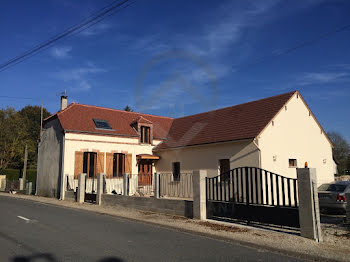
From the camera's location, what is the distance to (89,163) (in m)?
20.7

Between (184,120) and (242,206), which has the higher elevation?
(184,120)

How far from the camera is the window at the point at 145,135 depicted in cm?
2377

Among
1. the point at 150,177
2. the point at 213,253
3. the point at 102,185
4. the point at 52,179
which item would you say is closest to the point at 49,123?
the point at 52,179

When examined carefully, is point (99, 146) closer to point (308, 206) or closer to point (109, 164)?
point (109, 164)

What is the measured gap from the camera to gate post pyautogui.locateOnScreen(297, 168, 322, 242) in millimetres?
7311

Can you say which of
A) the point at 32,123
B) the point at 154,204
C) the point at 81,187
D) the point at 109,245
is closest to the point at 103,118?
the point at 81,187

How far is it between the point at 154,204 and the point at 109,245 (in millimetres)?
5698

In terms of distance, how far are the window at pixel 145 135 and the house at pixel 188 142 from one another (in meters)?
0.08

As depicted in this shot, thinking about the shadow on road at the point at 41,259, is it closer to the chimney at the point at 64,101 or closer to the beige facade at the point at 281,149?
the beige facade at the point at 281,149

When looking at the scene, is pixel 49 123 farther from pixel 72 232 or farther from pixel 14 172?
pixel 72 232

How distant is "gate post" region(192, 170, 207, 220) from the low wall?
0.45m

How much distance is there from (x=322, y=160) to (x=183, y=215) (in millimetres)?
12914

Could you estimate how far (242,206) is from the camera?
9.33 metres

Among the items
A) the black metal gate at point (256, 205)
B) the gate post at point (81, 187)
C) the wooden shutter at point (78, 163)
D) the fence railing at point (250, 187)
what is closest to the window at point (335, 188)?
the fence railing at point (250, 187)
